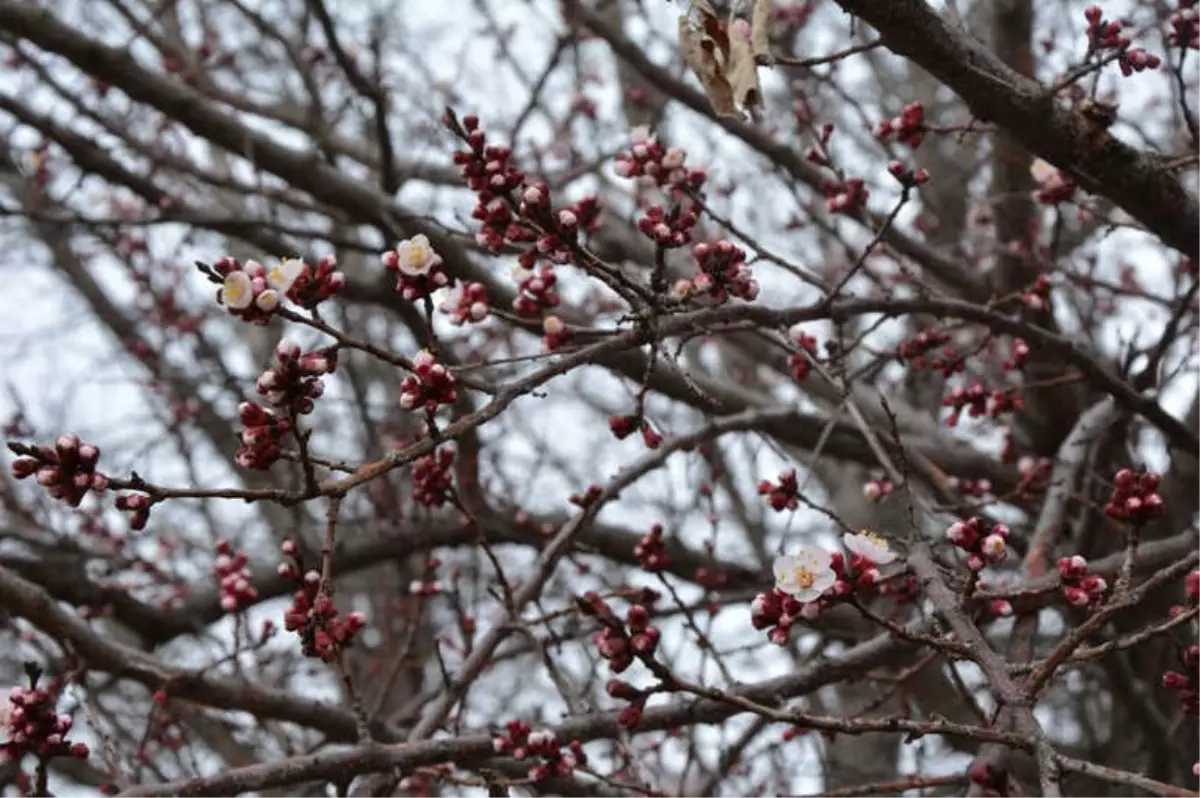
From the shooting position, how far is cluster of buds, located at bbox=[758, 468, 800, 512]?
2.26 meters

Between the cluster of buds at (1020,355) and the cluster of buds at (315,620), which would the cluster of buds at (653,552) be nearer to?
the cluster of buds at (315,620)

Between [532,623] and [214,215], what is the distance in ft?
8.55

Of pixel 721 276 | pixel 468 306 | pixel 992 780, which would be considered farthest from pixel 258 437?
pixel 992 780

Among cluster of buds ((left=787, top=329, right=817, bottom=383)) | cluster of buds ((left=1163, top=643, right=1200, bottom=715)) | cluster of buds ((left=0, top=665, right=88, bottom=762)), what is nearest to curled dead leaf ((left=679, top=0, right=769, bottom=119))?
cluster of buds ((left=787, top=329, right=817, bottom=383))

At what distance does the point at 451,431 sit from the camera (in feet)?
5.15

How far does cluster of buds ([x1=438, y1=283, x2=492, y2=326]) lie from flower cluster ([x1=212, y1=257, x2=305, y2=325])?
367mm

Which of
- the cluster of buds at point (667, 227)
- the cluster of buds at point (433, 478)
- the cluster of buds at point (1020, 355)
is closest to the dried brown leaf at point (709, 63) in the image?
the cluster of buds at point (667, 227)

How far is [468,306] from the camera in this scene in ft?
6.55

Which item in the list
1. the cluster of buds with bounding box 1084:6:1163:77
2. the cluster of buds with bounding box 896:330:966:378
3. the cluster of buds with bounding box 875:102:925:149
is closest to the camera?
the cluster of buds with bounding box 1084:6:1163:77

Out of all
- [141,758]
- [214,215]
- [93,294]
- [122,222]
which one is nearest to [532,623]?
[141,758]

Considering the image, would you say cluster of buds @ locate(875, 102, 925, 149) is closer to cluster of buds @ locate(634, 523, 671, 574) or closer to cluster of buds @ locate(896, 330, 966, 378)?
cluster of buds @ locate(896, 330, 966, 378)

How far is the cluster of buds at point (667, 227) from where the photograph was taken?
6.03 feet

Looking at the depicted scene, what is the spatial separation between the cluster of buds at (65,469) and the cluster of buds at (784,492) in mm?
1281

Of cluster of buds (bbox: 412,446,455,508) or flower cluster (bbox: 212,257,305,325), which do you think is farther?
cluster of buds (bbox: 412,446,455,508)
